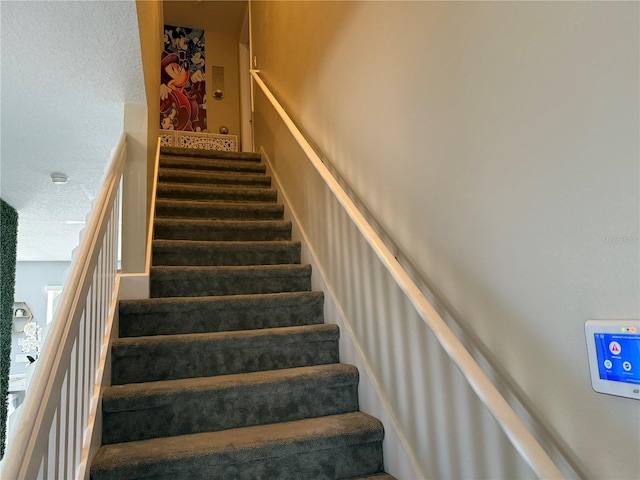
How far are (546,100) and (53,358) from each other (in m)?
1.12

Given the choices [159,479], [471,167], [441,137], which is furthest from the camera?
[159,479]

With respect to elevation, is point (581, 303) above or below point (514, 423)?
above

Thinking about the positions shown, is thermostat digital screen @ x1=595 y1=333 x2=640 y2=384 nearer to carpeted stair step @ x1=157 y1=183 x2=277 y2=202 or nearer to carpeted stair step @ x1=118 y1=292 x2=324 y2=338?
carpeted stair step @ x1=118 y1=292 x2=324 y2=338

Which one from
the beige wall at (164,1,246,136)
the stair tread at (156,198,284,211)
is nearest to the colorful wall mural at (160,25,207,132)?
the beige wall at (164,1,246,136)

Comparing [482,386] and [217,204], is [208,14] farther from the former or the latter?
[482,386]

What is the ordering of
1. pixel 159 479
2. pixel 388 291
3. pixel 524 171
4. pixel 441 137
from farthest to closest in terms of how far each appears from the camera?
1. pixel 388 291
2. pixel 159 479
3. pixel 441 137
4. pixel 524 171

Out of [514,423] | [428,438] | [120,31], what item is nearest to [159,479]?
[428,438]

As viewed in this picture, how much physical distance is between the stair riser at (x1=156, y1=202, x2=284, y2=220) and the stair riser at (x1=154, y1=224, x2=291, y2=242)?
0.95ft

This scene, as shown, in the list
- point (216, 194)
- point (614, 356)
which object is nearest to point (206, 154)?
point (216, 194)

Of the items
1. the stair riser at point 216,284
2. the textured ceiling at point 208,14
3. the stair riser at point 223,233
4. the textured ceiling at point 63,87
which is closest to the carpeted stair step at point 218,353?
the stair riser at point 216,284

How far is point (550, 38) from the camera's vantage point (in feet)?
2.78

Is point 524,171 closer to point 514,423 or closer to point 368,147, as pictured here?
point 514,423

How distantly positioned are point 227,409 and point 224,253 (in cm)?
117

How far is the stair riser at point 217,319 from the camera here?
2.02 metres
